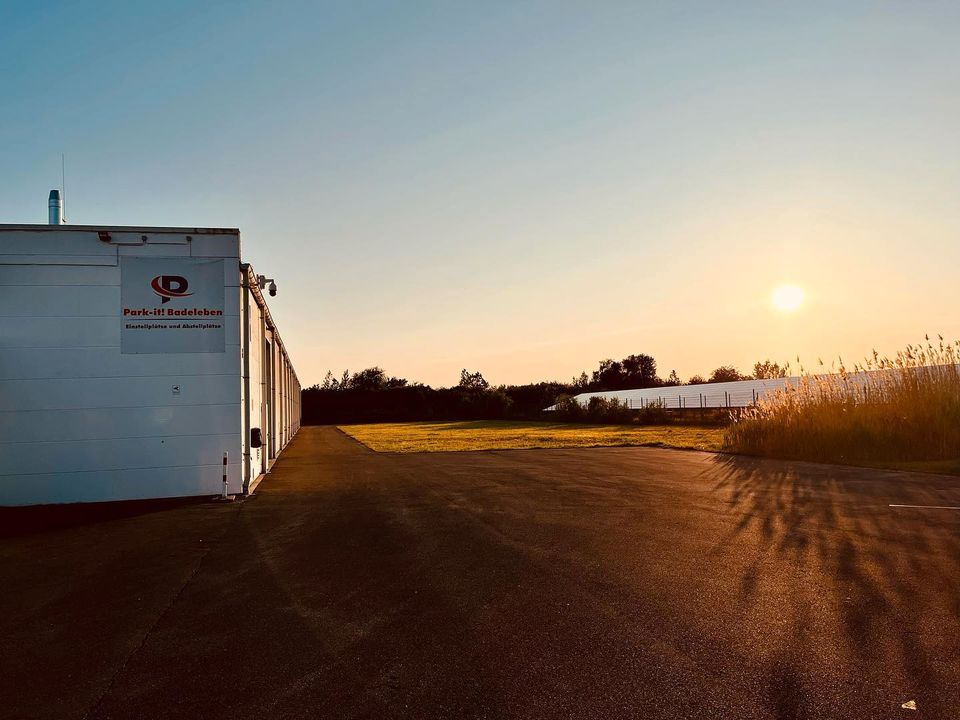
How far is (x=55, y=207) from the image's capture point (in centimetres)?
1156

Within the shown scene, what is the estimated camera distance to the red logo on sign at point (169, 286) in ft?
34.9

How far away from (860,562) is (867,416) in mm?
10601

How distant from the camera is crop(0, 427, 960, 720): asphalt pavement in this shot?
11.0 feet

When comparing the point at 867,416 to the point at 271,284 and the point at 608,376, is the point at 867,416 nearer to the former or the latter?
the point at 271,284

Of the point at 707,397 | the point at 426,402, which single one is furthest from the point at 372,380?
the point at 707,397

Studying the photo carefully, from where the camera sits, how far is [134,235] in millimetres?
10570

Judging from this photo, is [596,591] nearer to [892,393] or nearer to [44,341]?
[44,341]

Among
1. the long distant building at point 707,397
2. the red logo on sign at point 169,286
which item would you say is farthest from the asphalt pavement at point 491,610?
the long distant building at point 707,397

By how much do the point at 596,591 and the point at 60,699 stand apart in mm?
3455

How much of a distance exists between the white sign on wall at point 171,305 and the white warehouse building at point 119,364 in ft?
0.05

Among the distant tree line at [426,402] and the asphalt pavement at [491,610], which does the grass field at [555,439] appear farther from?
the distant tree line at [426,402]

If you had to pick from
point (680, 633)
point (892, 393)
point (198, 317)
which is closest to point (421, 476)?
point (198, 317)

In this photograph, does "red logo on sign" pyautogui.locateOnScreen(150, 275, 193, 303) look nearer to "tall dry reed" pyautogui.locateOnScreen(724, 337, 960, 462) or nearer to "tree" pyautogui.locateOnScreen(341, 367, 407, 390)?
"tall dry reed" pyautogui.locateOnScreen(724, 337, 960, 462)

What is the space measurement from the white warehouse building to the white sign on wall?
0.02 metres
